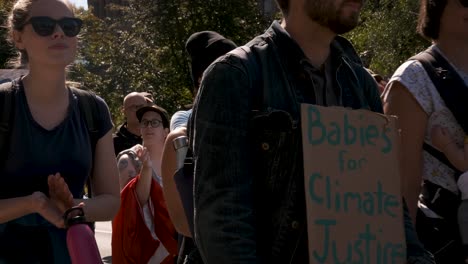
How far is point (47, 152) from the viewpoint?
3.66 m

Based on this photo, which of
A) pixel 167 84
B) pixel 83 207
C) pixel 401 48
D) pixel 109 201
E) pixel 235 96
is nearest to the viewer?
pixel 235 96

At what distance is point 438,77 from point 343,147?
108 centimetres

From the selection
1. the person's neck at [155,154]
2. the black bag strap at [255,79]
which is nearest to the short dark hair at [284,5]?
the black bag strap at [255,79]

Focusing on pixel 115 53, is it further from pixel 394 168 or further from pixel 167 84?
pixel 394 168

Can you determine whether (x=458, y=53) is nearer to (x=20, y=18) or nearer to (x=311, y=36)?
(x=311, y=36)

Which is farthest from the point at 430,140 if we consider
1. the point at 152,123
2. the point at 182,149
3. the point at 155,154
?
the point at 152,123

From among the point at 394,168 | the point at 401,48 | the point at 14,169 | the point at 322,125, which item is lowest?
the point at 401,48

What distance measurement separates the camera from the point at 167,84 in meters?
27.4

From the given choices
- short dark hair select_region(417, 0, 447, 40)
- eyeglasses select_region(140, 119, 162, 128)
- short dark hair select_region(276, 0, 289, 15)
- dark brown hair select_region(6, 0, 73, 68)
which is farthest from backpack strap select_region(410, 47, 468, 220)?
eyeglasses select_region(140, 119, 162, 128)

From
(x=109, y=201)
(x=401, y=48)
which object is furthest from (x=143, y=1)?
(x=109, y=201)

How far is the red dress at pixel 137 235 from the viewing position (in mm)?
6000

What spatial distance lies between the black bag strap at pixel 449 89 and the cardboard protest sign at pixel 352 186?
0.87 metres

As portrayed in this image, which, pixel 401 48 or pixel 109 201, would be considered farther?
pixel 401 48

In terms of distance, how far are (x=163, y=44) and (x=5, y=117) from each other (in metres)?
24.0
